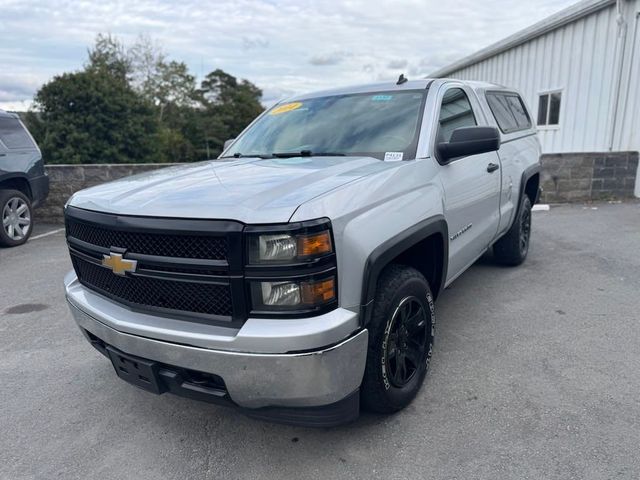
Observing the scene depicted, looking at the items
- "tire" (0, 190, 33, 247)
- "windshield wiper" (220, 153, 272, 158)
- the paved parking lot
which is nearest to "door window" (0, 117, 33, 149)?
"tire" (0, 190, 33, 247)

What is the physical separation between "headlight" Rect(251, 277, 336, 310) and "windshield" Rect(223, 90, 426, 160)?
123 centimetres

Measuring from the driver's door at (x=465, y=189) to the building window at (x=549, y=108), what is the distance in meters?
9.87

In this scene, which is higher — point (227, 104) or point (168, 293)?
point (227, 104)

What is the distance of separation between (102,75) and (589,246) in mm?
21813

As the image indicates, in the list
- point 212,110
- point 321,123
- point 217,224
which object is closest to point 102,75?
point 321,123

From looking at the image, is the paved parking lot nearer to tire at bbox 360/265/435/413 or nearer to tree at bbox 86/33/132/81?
tire at bbox 360/265/435/413

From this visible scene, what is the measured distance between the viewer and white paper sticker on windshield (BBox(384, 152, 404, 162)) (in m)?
2.84

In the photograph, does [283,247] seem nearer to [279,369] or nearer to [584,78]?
[279,369]

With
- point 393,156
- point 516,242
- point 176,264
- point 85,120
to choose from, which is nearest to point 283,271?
point 176,264

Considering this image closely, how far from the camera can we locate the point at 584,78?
1109cm

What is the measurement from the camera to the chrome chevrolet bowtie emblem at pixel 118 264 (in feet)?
7.16

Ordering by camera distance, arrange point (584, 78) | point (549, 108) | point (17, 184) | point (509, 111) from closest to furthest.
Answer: point (509, 111), point (17, 184), point (584, 78), point (549, 108)

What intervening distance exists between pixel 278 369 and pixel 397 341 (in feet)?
2.79

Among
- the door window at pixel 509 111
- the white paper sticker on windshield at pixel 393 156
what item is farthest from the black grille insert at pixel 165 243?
the door window at pixel 509 111
